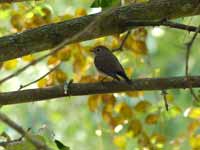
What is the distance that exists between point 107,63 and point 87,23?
48.4 inches

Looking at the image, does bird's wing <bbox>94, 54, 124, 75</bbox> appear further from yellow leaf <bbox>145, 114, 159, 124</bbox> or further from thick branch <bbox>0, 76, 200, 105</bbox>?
thick branch <bbox>0, 76, 200, 105</bbox>

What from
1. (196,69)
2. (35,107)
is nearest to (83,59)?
(196,69)

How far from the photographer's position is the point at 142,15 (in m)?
3.27

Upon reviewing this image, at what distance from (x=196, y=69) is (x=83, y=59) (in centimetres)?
400

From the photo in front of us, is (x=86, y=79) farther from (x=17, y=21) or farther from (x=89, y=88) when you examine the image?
(x=89, y=88)

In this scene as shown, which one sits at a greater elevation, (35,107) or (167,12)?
(167,12)

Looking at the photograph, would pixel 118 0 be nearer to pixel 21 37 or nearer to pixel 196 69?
pixel 21 37

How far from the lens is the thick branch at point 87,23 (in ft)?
10.6

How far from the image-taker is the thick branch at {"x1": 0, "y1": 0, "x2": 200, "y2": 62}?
3.24m

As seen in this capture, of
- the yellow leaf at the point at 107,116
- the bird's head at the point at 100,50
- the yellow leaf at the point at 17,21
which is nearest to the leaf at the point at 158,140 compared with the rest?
the yellow leaf at the point at 107,116

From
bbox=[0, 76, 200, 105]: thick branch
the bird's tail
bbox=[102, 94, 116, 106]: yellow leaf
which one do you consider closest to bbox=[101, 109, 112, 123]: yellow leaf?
bbox=[102, 94, 116, 106]: yellow leaf

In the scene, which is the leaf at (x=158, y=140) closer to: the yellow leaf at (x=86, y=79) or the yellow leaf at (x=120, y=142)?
the yellow leaf at (x=120, y=142)

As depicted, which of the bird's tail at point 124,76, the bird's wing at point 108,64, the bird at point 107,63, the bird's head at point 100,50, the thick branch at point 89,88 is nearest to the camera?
the thick branch at point 89,88

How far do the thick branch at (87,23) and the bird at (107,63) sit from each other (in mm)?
759
